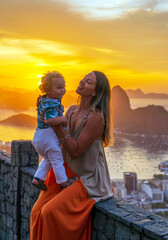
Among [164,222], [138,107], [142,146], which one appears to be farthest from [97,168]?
[138,107]

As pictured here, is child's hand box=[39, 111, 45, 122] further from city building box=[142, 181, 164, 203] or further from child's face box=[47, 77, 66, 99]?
city building box=[142, 181, 164, 203]

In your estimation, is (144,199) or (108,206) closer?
(108,206)

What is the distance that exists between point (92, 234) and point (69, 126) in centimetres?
92

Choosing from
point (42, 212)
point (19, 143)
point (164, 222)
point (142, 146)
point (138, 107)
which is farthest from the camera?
point (138, 107)

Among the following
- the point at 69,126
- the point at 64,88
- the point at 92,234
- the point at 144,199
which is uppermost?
the point at 64,88

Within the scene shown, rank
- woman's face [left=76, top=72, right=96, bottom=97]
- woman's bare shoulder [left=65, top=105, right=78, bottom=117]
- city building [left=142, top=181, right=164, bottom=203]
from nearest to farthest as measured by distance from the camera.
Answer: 1. woman's face [left=76, top=72, right=96, bottom=97]
2. woman's bare shoulder [left=65, top=105, right=78, bottom=117]
3. city building [left=142, top=181, right=164, bottom=203]

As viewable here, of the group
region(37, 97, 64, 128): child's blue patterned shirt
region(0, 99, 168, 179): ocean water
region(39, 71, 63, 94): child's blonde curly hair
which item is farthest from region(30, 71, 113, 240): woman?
region(0, 99, 168, 179): ocean water

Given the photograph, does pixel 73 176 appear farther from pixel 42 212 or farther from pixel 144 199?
pixel 144 199

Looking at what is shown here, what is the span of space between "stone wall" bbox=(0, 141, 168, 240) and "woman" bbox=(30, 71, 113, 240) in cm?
13

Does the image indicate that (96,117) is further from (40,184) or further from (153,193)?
(153,193)

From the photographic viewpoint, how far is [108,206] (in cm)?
288

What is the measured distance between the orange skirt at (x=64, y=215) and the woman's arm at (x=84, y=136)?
28 cm

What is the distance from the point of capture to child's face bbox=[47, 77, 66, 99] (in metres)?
2.85

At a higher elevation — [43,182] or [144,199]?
[43,182]
